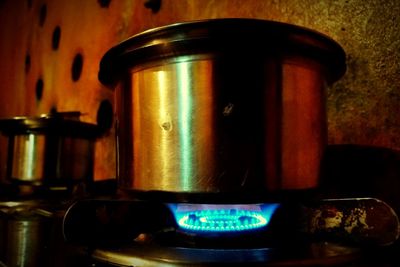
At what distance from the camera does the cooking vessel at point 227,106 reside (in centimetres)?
54

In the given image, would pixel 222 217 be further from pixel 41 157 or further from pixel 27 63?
pixel 27 63

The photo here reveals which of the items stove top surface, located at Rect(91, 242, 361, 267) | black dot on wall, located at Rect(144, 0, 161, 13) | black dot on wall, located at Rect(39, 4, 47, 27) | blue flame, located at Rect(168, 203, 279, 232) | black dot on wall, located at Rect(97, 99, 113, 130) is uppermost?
black dot on wall, located at Rect(39, 4, 47, 27)

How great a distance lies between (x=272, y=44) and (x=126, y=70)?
0.28 meters

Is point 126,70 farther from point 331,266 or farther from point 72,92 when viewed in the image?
point 72,92

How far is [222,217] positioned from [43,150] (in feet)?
3.23

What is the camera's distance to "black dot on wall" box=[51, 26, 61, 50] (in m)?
2.30

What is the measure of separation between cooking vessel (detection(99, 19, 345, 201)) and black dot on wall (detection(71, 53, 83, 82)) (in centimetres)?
150

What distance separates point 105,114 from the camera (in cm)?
171

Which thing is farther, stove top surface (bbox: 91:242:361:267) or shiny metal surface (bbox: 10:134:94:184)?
shiny metal surface (bbox: 10:134:94:184)

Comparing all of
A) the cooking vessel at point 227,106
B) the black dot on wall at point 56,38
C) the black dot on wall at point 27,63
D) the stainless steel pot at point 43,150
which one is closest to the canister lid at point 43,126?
the stainless steel pot at point 43,150

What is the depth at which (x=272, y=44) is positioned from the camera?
561 millimetres

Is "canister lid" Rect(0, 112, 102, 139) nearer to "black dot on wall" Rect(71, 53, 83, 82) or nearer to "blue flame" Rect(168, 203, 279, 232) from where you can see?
"black dot on wall" Rect(71, 53, 83, 82)

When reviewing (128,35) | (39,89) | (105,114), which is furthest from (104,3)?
(39,89)

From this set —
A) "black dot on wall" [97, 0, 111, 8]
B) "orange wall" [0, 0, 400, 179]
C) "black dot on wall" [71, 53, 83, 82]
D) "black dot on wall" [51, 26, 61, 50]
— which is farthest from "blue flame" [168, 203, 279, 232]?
"black dot on wall" [51, 26, 61, 50]
